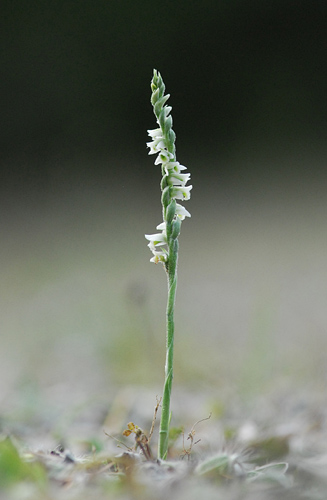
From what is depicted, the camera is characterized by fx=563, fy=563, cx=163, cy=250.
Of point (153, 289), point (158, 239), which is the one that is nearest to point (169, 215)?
point (158, 239)

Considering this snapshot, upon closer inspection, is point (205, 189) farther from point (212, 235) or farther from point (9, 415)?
point (9, 415)

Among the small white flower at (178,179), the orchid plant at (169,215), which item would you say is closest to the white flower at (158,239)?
the orchid plant at (169,215)

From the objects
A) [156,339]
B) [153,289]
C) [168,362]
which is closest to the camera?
[168,362]

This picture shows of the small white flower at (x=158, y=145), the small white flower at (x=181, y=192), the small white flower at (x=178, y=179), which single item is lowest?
the small white flower at (x=181, y=192)

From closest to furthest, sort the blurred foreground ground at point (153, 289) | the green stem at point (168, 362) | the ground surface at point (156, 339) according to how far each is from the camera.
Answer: the ground surface at point (156, 339) → the green stem at point (168, 362) → the blurred foreground ground at point (153, 289)

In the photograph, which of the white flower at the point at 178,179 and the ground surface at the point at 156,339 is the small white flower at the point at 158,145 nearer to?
the white flower at the point at 178,179

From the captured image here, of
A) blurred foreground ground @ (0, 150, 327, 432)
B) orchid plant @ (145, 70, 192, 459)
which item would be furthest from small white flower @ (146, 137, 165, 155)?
blurred foreground ground @ (0, 150, 327, 432)

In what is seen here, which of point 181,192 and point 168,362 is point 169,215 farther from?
point 168,362

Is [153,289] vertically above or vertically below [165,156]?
above

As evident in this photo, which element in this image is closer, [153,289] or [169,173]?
[169,173]

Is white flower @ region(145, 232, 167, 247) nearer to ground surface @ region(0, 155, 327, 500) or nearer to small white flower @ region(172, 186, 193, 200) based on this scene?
small white flower @ region(172, 186, 193, 200)

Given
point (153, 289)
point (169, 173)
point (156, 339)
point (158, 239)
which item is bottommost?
point (158, 239)
